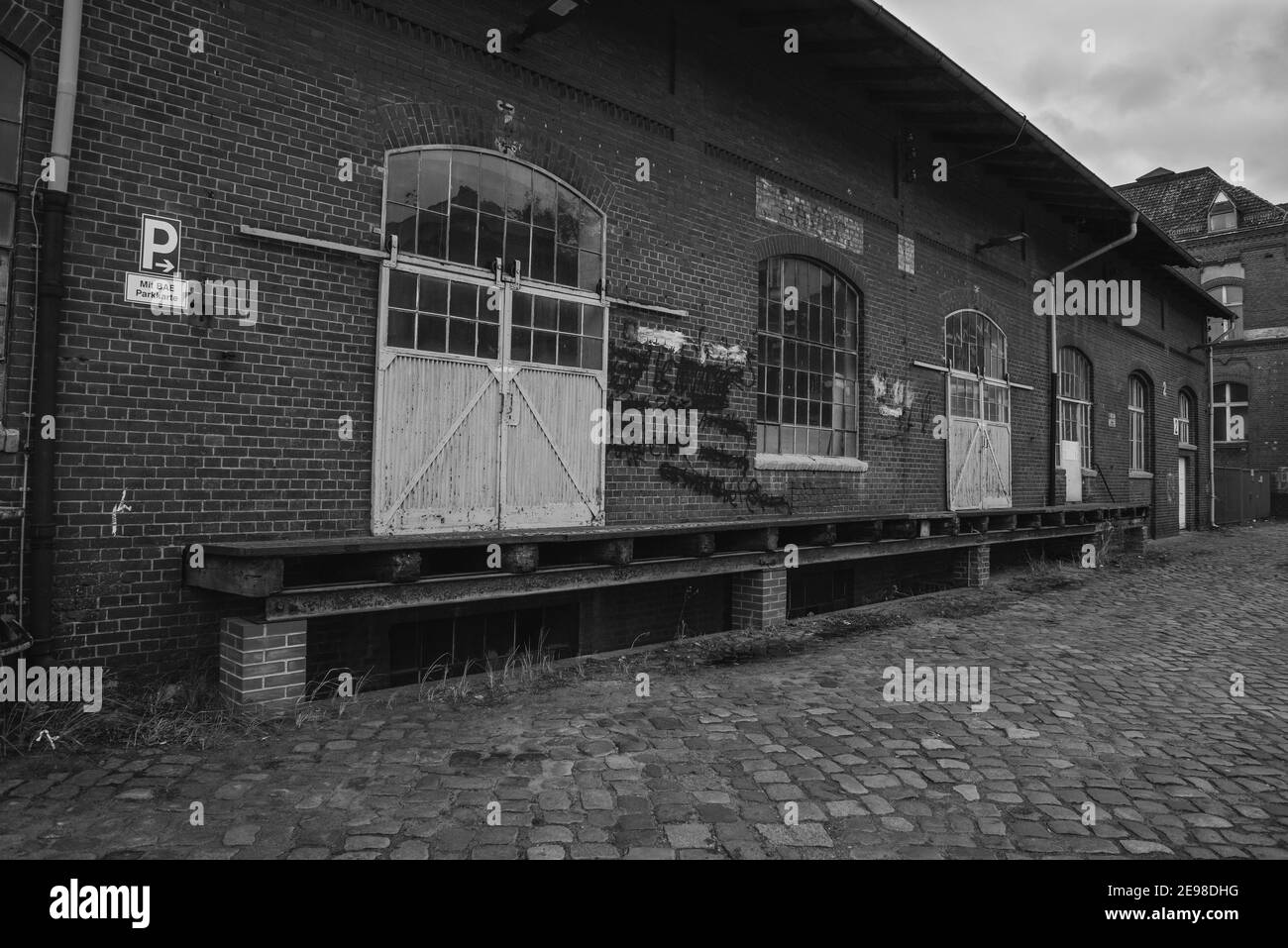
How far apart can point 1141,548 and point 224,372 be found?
14870 millimetres

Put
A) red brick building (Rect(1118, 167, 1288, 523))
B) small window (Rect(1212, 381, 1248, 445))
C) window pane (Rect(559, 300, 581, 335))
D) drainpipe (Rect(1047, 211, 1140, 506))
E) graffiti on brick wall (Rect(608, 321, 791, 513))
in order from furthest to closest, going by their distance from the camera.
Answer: small window (Rect(1212, 381, 1248, 445))
red brick building (Rect(1118, 167, 1288, 523))
drainpipe (Rect(1047, 211, 1140, 506))
graffiti on brick wall (Rect(608, 321, 791, 513))
window pane (Rect(559, 300, 581, 335))

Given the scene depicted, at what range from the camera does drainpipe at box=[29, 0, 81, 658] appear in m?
4.29

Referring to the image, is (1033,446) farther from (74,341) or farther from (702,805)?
(74,341)

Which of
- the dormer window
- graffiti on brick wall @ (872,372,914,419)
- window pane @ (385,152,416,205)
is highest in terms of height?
the dormer window

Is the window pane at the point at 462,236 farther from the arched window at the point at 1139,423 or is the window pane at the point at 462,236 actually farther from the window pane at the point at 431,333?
the arched window at the point at 1139,423

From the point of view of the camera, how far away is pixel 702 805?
11.1 feet

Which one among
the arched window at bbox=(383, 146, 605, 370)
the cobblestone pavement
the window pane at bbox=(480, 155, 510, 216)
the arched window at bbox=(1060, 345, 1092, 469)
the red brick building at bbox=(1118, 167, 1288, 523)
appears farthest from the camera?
the red brick building at bbox=(1118, 167, 1288, 523)

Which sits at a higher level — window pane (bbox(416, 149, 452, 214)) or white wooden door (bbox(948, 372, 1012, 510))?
window pane (bbox(416, 149, 452, 214))

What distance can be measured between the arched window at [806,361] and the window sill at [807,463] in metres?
0.10

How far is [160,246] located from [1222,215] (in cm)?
3269

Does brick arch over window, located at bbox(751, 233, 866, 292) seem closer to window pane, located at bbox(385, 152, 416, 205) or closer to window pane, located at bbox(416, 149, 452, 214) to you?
window pane, located at bbox(416, 149, 452, 214)

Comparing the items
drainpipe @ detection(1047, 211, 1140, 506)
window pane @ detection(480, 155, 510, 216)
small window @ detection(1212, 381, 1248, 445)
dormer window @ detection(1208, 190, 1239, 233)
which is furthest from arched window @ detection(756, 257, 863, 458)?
dormer window @ detection(1208, 190, 1239, 233)

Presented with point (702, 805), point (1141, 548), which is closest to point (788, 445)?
point (702, 805)

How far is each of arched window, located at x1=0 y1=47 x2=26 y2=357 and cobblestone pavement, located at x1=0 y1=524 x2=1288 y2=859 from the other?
2.54 m
